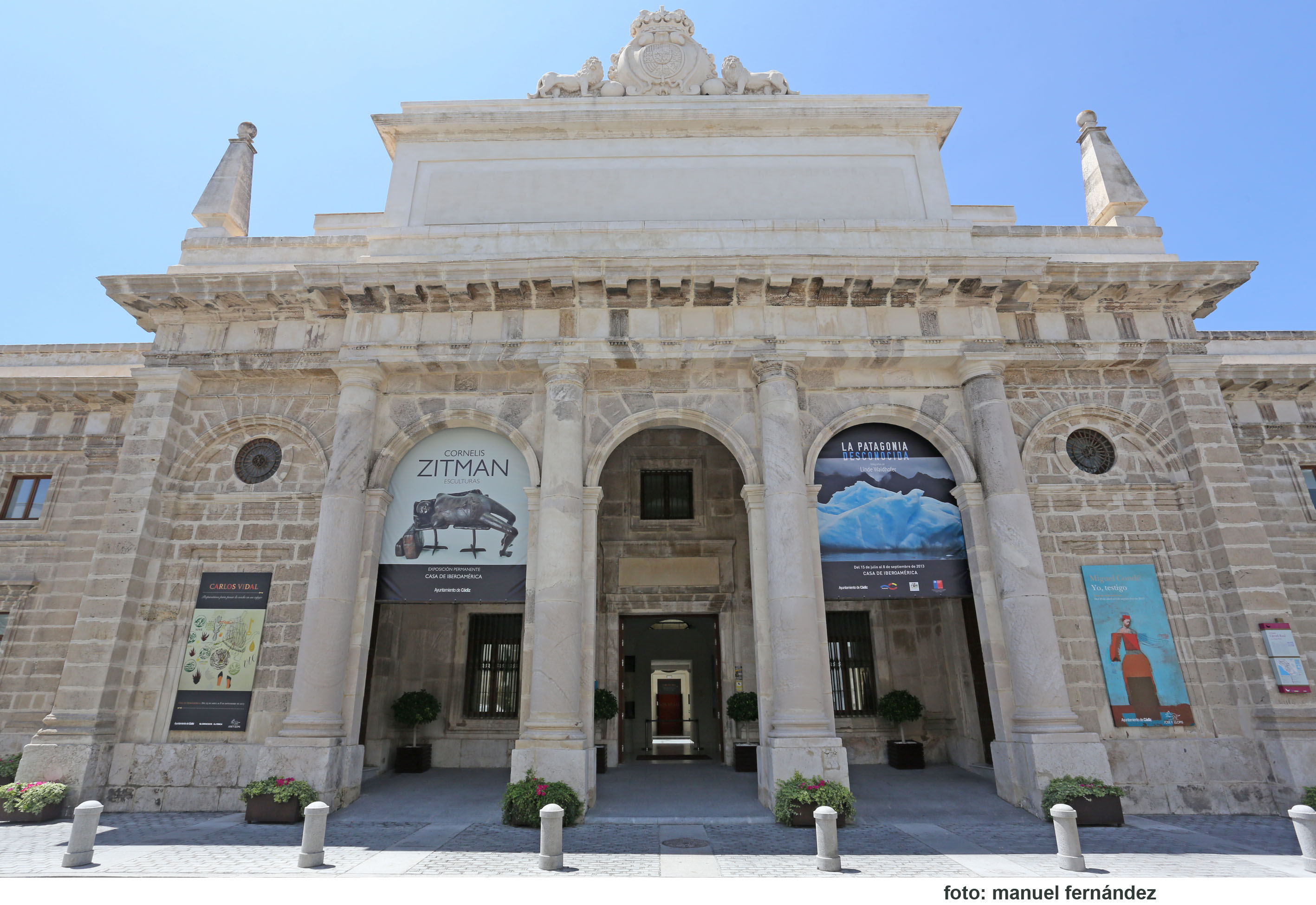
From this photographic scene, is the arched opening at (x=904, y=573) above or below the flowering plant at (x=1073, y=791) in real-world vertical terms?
above

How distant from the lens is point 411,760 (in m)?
15.5

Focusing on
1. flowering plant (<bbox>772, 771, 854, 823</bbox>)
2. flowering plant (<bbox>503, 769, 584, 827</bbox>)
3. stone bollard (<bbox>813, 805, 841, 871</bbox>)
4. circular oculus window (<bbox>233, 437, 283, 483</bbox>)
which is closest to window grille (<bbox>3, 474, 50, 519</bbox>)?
circular oculus window (<bbox>233, 437, 283, 483</bbox>)

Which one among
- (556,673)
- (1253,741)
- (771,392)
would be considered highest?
(771,392)

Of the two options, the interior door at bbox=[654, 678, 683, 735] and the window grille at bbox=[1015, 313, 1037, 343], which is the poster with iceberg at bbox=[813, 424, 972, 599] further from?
the interior door at bbox=[654, 678, 683, 735]

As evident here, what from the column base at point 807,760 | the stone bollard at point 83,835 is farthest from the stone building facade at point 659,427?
the stone bollard at point 83,835

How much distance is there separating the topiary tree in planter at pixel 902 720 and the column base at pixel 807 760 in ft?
16.1

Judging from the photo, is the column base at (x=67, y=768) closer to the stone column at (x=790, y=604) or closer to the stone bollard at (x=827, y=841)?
the stone column at (x=790, y=604)

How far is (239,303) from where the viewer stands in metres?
14.1

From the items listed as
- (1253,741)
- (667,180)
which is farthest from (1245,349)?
(667,180)

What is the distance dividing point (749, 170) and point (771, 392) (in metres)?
5.49

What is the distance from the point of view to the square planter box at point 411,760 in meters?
15.4

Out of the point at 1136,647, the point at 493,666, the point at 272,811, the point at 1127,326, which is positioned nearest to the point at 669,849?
the point at 272,811

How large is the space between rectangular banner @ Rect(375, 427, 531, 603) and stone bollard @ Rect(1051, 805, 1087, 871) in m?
8.43
